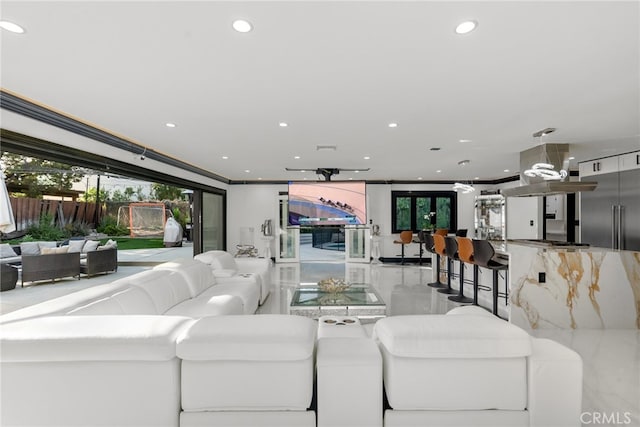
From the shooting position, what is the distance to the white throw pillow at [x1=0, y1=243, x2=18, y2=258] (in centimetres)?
640

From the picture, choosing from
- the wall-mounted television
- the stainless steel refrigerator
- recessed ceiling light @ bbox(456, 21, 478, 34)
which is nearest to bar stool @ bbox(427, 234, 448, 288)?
the wall-mounted television

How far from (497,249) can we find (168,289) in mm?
4281

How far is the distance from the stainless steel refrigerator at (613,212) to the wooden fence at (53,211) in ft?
35.3

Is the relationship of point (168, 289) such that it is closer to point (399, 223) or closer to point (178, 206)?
point (399, 223)

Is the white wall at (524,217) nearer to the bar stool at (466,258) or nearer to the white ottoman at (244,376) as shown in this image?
the bar stool at (466,258)

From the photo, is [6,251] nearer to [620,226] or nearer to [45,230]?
[45,230]

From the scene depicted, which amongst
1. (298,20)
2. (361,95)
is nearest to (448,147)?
(361,95)

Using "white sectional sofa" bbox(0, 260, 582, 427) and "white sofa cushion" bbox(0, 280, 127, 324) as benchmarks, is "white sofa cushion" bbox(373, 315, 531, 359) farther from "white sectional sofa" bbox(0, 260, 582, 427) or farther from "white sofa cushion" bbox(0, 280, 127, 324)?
"white sofa cushion" bbox(0, 280, 127, 324)

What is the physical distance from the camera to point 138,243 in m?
11.3

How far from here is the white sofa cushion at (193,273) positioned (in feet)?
13.4

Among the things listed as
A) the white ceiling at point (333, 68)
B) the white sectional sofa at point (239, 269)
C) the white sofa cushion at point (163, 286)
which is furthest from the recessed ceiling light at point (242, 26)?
the white sectional sofa at point (239, 269)

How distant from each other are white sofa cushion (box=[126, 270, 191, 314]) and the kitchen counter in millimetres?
4128

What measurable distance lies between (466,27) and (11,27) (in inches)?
106

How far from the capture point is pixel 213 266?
16.6ft
